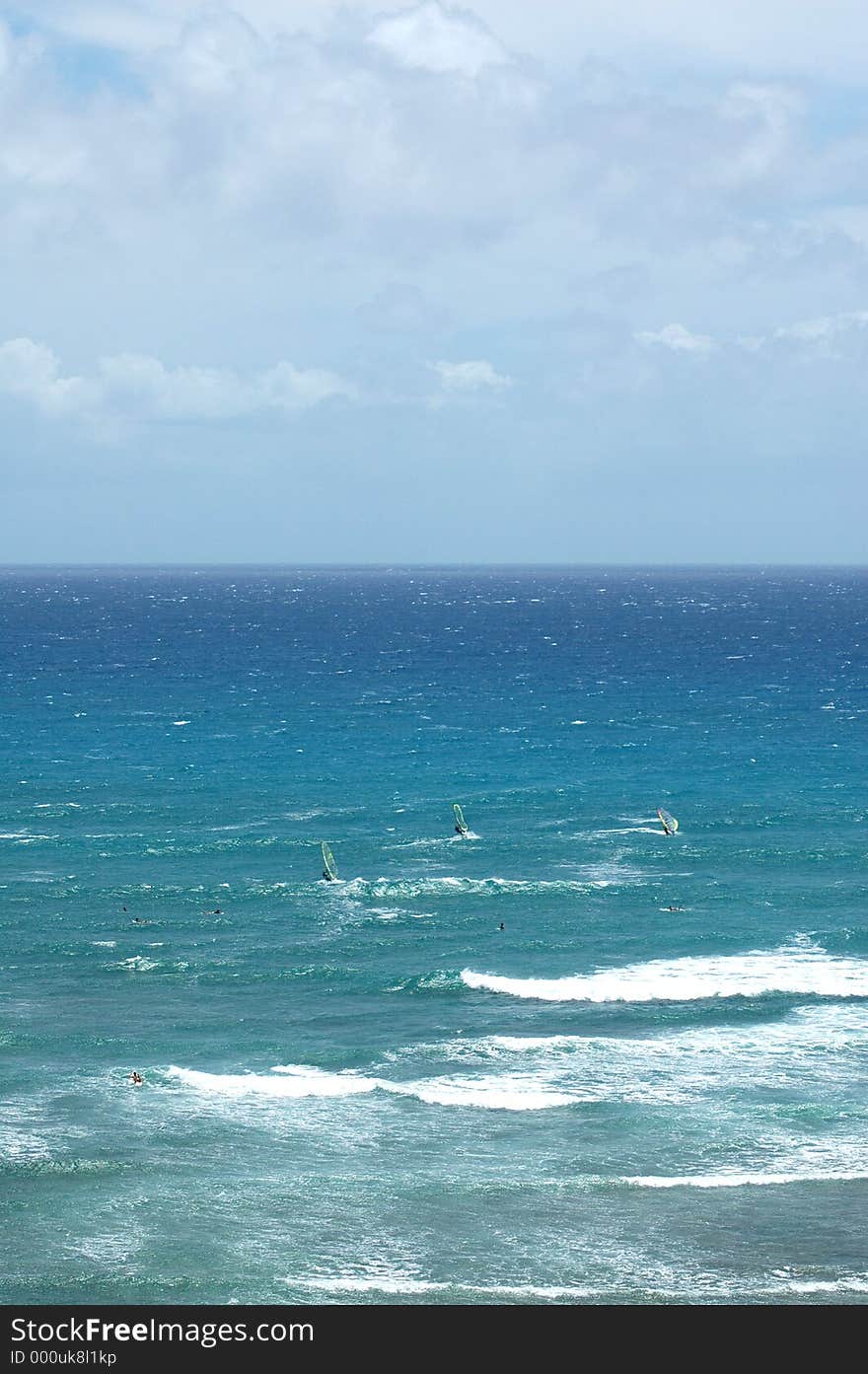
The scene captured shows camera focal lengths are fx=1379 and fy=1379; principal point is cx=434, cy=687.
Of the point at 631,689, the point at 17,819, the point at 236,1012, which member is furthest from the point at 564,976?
the point at 631,689

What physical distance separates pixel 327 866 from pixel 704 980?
25333 millimetres

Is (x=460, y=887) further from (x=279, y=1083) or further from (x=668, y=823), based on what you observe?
(x=279, y=1083)

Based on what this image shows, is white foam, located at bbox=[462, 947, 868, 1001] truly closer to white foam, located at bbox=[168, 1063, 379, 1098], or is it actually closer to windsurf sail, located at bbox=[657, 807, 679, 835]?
white foam, located at bbox=[168, 1063, 379, 1098]

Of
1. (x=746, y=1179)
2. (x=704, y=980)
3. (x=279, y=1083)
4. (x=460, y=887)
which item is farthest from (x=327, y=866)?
(x=746, y=1179)

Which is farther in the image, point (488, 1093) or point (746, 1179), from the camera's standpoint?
point (488, 1093)

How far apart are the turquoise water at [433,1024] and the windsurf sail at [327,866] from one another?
1078 millimetres

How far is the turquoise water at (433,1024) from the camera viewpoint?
4172 centimetres

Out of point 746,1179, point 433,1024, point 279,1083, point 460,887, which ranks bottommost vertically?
point 746,1179

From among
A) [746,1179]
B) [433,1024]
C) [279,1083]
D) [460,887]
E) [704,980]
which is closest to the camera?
[746,1179]

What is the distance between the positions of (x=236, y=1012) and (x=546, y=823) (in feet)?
123

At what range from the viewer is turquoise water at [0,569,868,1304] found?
41.7 meters

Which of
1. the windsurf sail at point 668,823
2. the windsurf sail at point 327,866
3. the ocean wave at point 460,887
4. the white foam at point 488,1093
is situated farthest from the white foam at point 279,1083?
the windsurf sail at point 668,823

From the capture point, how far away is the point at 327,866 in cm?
8138

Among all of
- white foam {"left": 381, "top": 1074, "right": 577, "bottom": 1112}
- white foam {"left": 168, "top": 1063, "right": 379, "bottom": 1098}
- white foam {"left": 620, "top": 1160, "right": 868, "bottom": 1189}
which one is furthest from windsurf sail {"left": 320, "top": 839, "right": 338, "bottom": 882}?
white foam {"left": 620, "top": 1160, "right": 868, "bottom": 1189}
